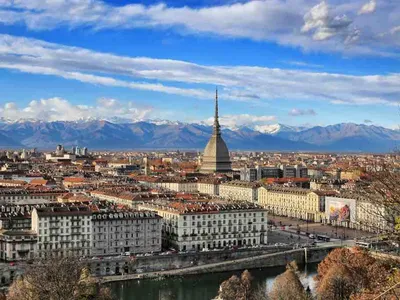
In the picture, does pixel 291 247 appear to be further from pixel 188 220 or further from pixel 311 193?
pixel 311 193

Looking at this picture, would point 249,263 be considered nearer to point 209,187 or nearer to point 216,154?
point 209,187

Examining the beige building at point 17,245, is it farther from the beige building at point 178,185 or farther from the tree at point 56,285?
the beige building at point 178,185

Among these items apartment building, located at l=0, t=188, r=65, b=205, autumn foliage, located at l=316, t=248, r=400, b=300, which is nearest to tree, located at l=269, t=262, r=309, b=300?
autumn foliage, located at l=316, t=248, r=400, b=300

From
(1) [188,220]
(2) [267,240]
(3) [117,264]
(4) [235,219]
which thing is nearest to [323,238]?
(2) [267,240]

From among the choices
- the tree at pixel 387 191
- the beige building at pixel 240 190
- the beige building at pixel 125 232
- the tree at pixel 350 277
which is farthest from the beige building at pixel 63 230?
the beige building at pixel 240 190

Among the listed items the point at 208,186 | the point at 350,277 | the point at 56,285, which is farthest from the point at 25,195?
the point at 56,285

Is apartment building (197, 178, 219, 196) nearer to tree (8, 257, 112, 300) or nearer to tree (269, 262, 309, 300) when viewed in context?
tree (269, 262, 309, 300)
